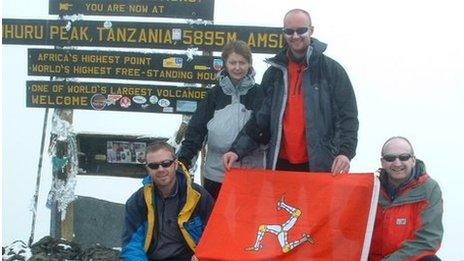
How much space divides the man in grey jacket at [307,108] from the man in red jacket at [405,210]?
0.27 m

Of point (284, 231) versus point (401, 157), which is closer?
point (401, 157)

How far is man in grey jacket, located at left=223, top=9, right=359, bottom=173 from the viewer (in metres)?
4.31

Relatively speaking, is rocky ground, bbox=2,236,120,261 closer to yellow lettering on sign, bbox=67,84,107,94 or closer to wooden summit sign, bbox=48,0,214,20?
yellow lettering on sign, bbox=67,84,107,94

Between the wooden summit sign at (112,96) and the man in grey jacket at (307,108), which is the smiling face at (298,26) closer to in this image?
the man in grey jacket at (307,108)

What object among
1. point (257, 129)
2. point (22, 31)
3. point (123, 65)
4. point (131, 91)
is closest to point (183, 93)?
point (131, 91)

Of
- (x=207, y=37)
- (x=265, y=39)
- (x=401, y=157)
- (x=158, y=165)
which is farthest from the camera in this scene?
(x=207, y=37)

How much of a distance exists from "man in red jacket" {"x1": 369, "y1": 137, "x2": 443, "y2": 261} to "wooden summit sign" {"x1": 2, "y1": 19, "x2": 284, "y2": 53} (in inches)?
100

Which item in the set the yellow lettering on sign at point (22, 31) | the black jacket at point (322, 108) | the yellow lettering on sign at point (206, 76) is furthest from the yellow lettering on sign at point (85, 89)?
the black jacket at point (322, 108)

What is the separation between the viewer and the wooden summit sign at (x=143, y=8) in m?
6.63

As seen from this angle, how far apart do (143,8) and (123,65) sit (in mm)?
581

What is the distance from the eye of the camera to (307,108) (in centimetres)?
437

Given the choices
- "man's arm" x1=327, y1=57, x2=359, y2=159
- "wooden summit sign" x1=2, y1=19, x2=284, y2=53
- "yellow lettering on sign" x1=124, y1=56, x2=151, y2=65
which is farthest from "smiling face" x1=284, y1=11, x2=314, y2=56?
"yellow lettering on sign" x1=124, y1=56, x2=151, y2=65

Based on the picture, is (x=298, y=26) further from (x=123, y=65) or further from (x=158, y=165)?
(x=123, y=65)

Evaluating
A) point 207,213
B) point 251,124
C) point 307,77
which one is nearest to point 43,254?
point 207,213
